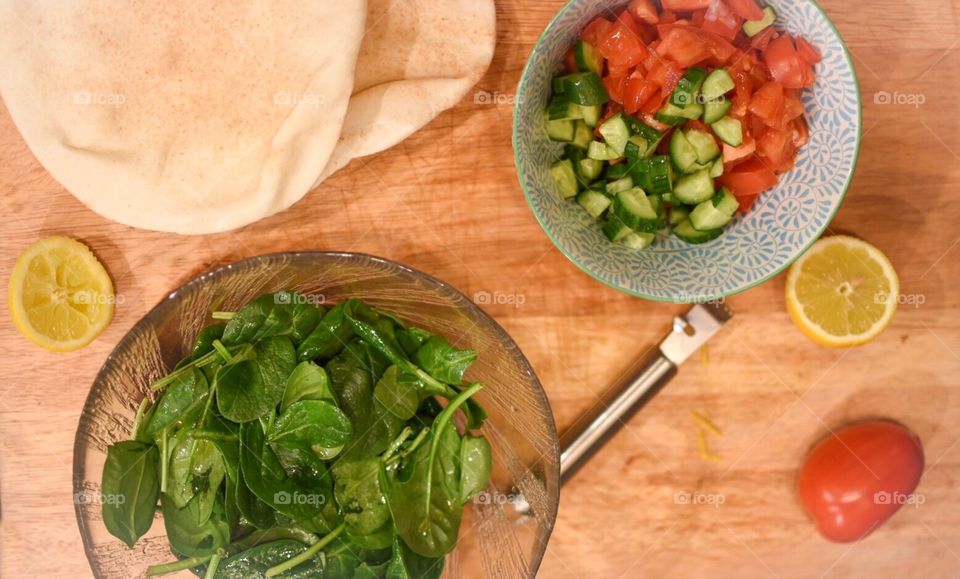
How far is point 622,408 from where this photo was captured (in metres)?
1.65

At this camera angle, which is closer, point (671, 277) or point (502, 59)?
point (671, 277)

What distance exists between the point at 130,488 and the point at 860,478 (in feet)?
4.77

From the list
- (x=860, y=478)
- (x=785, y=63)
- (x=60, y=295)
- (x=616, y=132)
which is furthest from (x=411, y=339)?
(x=860, y=478)

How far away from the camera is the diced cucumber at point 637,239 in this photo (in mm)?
1544

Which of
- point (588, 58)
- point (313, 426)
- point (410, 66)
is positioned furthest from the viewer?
point (410, 66)

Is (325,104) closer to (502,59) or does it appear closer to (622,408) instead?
(502,59)

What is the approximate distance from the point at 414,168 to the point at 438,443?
2.06ft

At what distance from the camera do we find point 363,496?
4.32ft

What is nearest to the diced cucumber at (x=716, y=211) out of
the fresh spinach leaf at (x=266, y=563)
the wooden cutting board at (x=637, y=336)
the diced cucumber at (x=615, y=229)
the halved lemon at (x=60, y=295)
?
the diced cucumber at (x=615, y=229)

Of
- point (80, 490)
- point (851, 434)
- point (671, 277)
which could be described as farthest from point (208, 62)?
point (851, 434)

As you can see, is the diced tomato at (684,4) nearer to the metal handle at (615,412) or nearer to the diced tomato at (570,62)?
the diced tomato at (570,62)

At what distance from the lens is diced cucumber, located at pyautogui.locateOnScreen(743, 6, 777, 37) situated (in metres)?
1.46

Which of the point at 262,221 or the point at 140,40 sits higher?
the point at 140,40

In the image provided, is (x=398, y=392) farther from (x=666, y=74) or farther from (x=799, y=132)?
(x=799, y=132)
